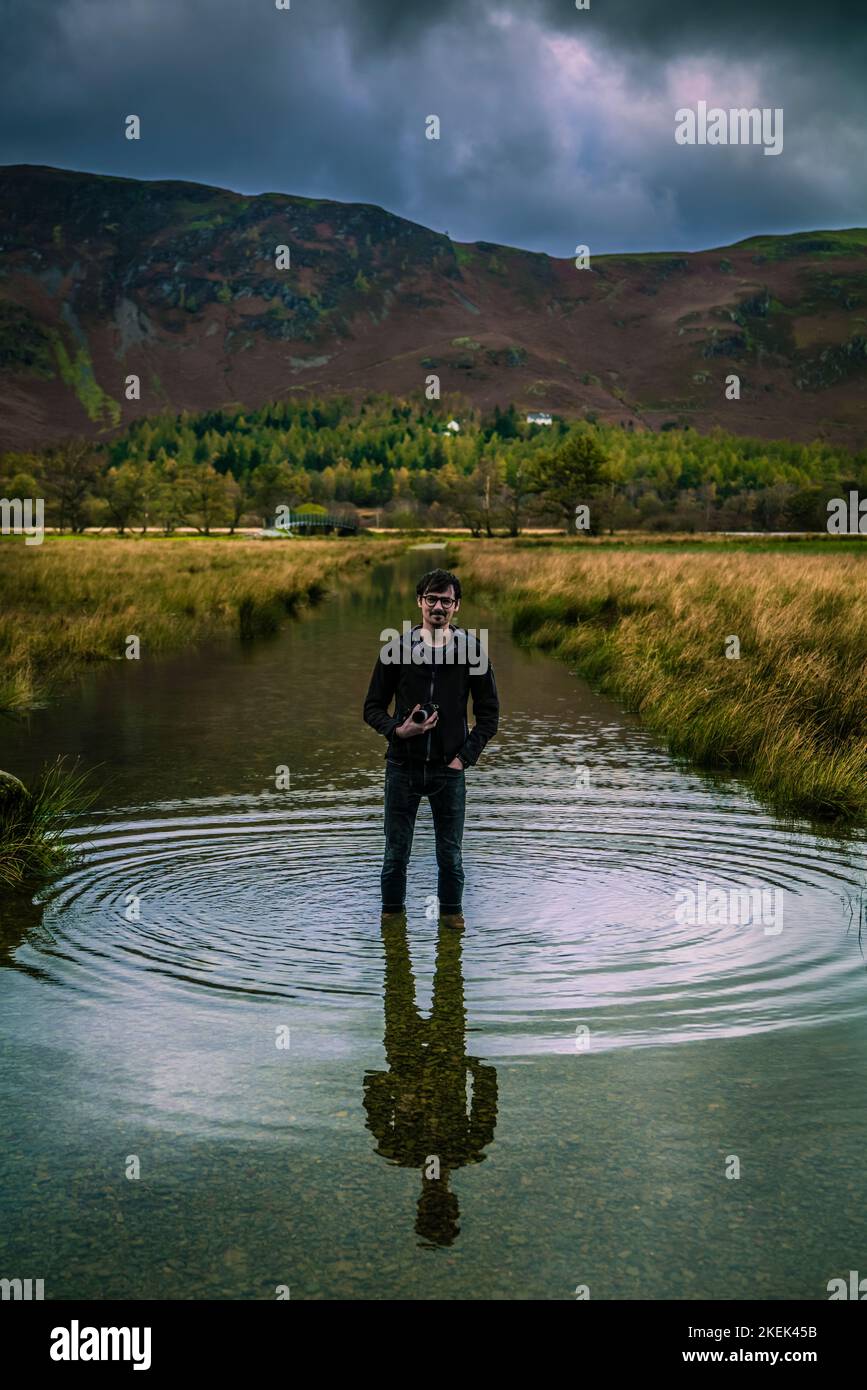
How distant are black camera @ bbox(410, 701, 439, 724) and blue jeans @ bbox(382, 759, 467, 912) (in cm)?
37

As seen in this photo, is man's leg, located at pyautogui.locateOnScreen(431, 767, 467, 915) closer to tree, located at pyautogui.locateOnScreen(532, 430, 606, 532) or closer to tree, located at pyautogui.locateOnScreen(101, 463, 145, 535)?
tree, located at pyautogui.locateOnScreen(532, 430, 606, 532)

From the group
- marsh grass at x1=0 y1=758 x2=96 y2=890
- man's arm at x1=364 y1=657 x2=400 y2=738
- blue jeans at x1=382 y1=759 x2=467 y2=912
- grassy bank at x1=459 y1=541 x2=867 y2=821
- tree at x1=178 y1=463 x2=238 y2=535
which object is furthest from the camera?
tree at x1=178 y1=463 x2=238 y2=535

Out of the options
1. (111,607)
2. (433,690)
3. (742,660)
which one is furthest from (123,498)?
(433,690)

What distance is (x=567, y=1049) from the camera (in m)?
5.21

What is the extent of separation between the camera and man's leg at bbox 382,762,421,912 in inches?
276

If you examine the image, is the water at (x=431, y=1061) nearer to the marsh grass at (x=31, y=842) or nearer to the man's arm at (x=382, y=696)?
the marsh grass at (x=31, y=842)

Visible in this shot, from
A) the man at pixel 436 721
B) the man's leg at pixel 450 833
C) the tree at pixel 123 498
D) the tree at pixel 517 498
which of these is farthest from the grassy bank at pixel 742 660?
the tree at pixel 517 498

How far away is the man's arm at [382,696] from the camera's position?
6879 mm

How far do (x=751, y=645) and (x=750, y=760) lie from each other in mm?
5101

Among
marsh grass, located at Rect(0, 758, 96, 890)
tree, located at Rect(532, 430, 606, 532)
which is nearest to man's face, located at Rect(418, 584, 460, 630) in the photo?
marsh grass, located at Rect(0, 758, 96, 890)

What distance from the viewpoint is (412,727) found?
6.67m

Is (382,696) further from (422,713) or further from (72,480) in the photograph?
(72,480)

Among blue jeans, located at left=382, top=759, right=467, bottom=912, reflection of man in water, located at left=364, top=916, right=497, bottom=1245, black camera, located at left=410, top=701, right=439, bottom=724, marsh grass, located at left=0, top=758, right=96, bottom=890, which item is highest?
black camera, located at left=410, top=701, right=439, bottom=724

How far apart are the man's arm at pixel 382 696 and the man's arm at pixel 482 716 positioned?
423mm
